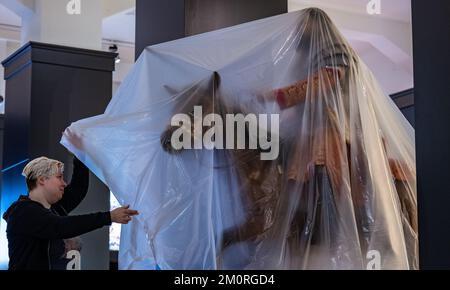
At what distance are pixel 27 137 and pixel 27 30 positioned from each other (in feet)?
3.99

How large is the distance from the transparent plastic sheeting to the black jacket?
0.51ft

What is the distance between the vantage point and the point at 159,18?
335 cm

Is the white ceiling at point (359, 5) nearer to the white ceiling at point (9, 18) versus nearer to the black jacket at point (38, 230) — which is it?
the white ceiling at point (9, 18)

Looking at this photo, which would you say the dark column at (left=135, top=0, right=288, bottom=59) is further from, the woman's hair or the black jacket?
the black jacket

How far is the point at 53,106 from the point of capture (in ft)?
16.4

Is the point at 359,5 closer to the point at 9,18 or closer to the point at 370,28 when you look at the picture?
the point at 370,28

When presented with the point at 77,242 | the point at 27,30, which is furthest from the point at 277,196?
the point at 27,30

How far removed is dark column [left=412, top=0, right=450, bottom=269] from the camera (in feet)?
5.09

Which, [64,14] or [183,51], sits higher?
[64,14]

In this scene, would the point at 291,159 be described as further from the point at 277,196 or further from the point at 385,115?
the point at 385,115

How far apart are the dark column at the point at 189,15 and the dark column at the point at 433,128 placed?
1.67 meters

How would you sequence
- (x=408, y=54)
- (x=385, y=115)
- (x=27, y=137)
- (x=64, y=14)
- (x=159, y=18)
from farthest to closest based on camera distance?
(x=408, y=54)
(x=64, y=14)
(x=27, y=137)
(x=159, y=18)
(x=385, y=115)


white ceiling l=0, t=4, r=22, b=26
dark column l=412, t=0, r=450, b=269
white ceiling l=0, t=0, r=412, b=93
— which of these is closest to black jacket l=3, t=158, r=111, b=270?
dark column l=412, t=0, r=450, b=269

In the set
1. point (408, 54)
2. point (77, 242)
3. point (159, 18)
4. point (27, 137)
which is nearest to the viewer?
point (159, 18)
